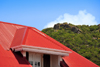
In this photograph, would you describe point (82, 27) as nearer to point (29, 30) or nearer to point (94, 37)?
point (94, 37)

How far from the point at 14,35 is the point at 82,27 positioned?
118 ft

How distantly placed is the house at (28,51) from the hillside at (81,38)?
18578mm

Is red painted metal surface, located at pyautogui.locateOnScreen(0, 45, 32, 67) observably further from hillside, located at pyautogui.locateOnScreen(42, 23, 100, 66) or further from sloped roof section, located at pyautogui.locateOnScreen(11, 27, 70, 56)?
hillside, located at pyautogui.locateOnScreen(42, 23, 100, 66)

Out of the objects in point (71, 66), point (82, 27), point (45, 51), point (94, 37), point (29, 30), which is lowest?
point (71, 66)

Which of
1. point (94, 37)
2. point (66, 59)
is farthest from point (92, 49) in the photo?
point (66, 59)

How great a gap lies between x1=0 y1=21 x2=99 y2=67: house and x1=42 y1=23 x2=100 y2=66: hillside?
18578 mm

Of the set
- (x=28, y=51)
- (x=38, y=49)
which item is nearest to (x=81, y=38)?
(x=38, y=49)

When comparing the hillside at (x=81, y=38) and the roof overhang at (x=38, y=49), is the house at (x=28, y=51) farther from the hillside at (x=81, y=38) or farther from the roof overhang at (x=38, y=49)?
the hillside at (x=81, y=38)

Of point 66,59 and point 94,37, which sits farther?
point 94,37

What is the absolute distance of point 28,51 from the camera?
10.2 meters

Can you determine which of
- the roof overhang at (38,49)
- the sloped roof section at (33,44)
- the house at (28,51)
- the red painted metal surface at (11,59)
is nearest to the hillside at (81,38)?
the house at (28,51)

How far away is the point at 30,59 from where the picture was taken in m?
10.8

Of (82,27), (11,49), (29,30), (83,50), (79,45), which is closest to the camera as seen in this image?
(11,49)

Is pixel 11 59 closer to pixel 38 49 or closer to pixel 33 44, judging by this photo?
pixel 33 44
